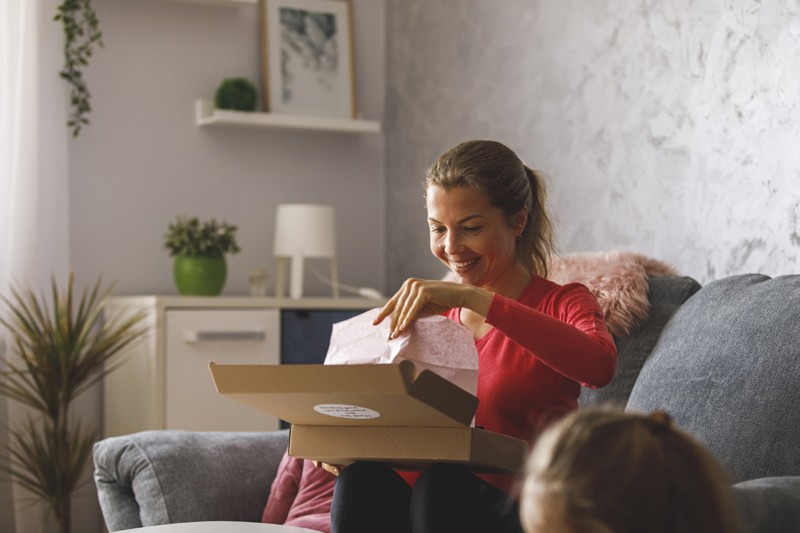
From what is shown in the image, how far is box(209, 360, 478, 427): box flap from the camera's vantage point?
1.32 metres

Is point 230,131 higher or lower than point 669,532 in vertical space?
higher

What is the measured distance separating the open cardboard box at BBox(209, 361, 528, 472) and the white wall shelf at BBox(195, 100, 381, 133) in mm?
2108

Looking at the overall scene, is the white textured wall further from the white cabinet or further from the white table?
the white table

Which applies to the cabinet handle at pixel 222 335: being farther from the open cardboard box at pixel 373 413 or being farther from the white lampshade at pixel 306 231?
the open cardboard box at pixel 373 413

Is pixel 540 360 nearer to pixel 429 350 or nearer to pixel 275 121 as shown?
pixel 429 350

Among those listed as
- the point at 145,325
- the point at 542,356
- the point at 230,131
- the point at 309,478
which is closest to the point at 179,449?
the point at 309,478

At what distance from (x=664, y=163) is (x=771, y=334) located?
98cm

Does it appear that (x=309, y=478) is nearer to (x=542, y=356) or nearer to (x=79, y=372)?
(x=542, y=356)

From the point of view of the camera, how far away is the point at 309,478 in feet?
6.65

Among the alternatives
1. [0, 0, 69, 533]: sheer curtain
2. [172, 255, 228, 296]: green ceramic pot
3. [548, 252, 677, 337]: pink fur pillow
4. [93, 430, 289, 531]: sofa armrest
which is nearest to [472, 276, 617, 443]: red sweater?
[548, 252, 677, 337]: pink fur pillow

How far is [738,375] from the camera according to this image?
5.56ft

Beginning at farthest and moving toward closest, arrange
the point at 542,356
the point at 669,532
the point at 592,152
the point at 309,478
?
the point at 592,152 → the point at 309,478 → the point at 542,356 → the point at 669,532

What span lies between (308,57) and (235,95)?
1.16 ft

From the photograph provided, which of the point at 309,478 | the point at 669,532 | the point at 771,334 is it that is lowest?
the point at 309,478
